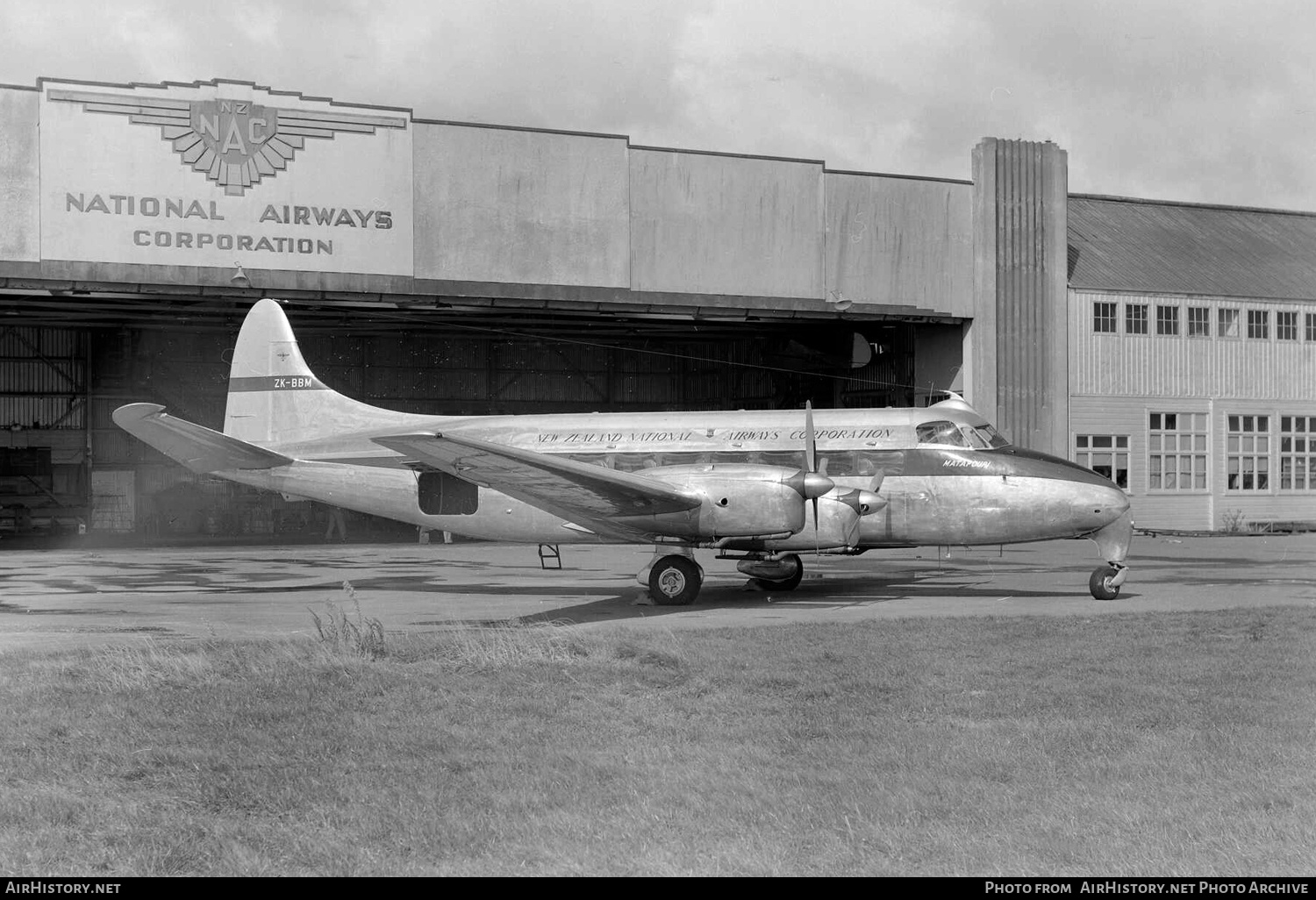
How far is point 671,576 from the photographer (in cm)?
1850

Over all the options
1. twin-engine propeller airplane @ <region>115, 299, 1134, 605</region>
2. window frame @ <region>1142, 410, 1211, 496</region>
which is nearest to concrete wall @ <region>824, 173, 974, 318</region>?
window frame @ <region>1142, 410, 1211, 496</region>

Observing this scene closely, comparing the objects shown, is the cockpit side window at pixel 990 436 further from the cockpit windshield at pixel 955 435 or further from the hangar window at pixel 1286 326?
the hangar window at pixel 1286 326

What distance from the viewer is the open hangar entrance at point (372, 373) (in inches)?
1570

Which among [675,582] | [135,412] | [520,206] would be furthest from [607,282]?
[135,412]

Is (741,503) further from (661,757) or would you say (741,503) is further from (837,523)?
(661,757)

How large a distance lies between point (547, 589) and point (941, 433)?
7.64 m

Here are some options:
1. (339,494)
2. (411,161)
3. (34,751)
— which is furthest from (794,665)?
(411,161)

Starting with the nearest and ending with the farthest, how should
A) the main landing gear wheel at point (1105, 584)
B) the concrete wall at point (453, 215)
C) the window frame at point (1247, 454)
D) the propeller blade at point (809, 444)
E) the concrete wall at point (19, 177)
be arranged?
the main landing gear wheel at point (1105, 584)
the propeller blade at point (809, 444)
the concrete wall at point (19, 177)
the concrete wall at point (453, 215)
the window frame at point (1247, 454)

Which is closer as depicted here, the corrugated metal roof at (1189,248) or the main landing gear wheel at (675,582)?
the main landing gear wheel at (675,582)

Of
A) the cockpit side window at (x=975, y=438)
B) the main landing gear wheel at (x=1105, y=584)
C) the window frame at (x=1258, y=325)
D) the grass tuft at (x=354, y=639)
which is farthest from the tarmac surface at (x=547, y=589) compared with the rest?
the window frame at (x=1258, y=325)

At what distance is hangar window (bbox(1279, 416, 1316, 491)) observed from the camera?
134 ft

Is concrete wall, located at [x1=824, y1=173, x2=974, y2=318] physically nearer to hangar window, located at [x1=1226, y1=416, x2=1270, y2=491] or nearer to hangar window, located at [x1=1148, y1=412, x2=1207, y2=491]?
hangar window, located at [x1=1148, y1=412, x2=1207, y2=491]

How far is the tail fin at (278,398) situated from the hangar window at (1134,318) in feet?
88.3

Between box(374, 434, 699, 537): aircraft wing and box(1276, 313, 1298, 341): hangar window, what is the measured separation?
31547 millimetres
